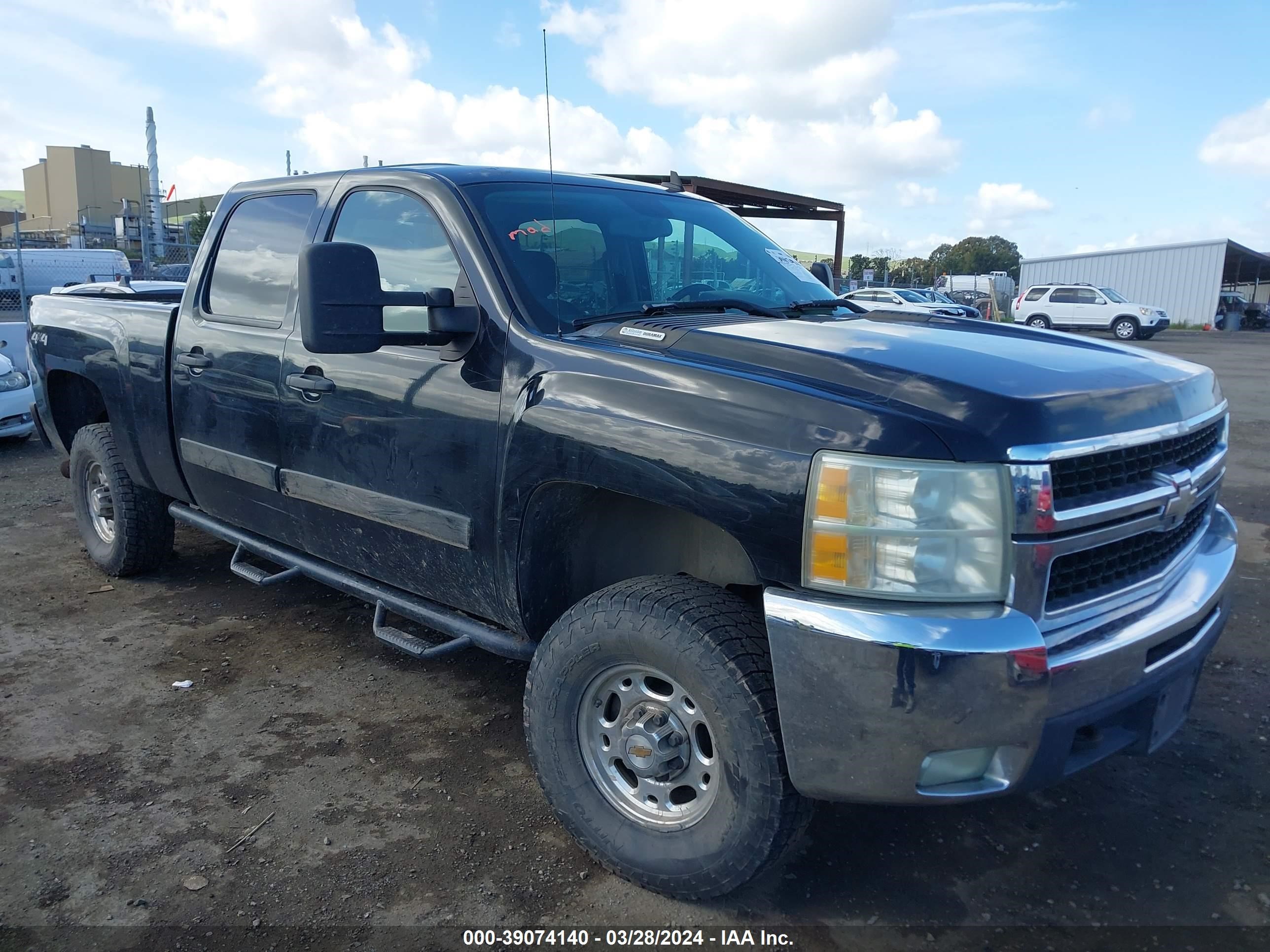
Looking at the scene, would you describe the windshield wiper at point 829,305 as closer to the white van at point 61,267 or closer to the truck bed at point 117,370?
the truck bed at point 117,370

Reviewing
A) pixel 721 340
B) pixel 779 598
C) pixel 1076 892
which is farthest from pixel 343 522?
pixel 1076 892

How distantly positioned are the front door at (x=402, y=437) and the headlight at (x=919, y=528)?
1115mm

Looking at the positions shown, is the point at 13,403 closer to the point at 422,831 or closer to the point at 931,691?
the point at 422,831

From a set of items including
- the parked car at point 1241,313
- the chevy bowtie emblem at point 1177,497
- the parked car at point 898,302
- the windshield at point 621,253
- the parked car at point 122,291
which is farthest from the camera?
the parked car at point 1241,313

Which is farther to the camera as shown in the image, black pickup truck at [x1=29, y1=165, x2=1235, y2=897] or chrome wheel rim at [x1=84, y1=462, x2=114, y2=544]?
chrome wheel rim at [x1=84, y1=462, x2=114, y2=544]

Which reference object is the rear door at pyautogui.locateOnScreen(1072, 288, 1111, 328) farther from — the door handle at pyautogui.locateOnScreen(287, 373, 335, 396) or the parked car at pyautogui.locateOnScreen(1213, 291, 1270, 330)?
the door handle at pyautogui.locateOnScreen(287, 373, 335, 396)

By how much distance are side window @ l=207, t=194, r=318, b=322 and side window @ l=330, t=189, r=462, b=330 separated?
1.00ft

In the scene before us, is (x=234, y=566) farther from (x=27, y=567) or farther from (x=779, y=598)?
(x=779, y=598)

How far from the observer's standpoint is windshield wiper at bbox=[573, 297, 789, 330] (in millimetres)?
2938

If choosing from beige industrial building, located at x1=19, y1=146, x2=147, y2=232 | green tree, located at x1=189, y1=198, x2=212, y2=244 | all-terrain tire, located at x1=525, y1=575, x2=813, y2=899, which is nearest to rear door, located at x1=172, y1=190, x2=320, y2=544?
all-terrain tire, located at x1=525, y1=575, x2=813, y2=899

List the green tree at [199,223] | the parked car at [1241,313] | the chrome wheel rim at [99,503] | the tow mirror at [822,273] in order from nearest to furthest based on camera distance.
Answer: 1. the tow mirror at [822,273]
2. the chrome wheel rim at [99,503]
3. the green tree at [199,223]
4. the parked car at [1241,313]

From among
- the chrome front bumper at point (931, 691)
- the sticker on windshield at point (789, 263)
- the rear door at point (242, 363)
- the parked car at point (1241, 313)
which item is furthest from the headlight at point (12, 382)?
the parked car at point (1241, 313)

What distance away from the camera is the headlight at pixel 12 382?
869 centimetres

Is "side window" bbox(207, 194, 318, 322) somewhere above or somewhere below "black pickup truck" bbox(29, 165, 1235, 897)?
above
